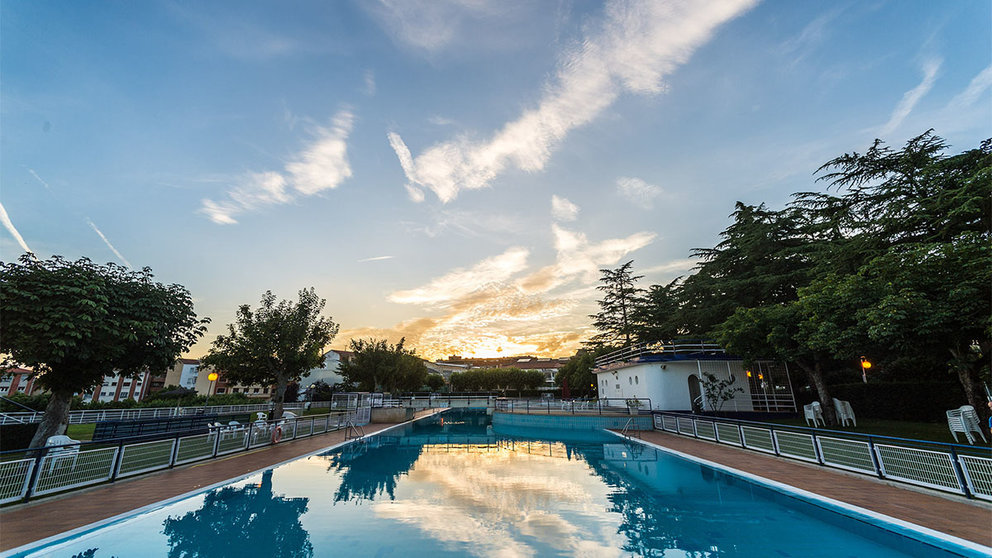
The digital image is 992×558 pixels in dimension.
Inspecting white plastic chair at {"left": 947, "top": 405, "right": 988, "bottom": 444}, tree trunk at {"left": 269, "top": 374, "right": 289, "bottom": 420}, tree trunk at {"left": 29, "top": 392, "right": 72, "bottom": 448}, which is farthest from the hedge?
tree trunk at {"left": 29, "top": 392, "right": 72, "bottom": 448}

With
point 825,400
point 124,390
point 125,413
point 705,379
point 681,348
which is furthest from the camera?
point 124,390

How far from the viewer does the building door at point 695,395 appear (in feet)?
74.2

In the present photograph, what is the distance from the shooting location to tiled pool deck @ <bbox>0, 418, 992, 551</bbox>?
552 cm

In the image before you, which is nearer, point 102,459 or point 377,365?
point 102,459

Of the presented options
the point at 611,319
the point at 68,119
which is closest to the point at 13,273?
the point at 68,119

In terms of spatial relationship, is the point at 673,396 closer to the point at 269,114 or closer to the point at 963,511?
the point at 963,511

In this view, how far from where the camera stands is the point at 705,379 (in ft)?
72.9

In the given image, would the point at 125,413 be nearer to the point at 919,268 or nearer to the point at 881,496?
the point at 881,496

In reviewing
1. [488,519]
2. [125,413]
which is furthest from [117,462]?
[125,413]

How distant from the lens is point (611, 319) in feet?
131

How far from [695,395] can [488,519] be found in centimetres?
2104

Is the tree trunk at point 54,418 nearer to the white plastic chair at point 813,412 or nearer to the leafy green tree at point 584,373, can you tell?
the white plastic chair at point 813,412

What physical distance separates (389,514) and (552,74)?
16407mm

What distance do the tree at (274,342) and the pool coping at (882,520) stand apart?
2422 cm
